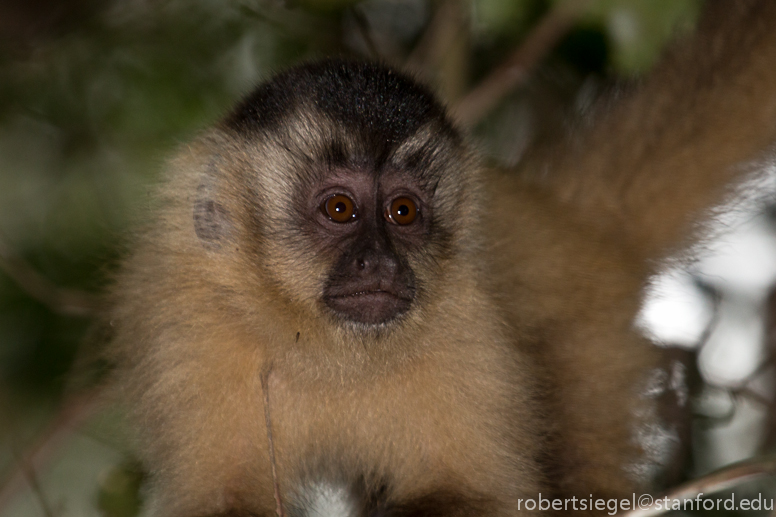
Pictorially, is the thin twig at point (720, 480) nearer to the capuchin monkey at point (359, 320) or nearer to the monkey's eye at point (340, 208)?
the capuchin monkey at point (359, 320)

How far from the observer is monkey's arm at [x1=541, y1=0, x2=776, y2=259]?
3.22 m

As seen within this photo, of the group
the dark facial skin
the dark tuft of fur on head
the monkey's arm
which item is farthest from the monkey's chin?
the monkey's arm

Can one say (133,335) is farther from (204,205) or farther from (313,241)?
(313,241)

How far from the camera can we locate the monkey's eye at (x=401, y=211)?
9.48ft

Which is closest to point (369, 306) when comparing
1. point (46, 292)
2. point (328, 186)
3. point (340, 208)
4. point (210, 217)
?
point (340, 208)

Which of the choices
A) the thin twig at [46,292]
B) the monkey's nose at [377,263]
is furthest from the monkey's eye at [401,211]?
the thin twig at [46,292]

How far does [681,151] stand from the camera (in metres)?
3.35

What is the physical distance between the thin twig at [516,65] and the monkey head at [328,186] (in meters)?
0.76

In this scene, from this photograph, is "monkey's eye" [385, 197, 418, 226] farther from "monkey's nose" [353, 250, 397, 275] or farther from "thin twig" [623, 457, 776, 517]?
"thin twig" [623, 457, 776, 517]

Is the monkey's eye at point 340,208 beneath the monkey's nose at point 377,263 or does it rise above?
above

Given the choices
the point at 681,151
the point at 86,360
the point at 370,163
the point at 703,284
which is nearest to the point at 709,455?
the point at 703,284

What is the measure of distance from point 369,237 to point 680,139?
5.27 ft

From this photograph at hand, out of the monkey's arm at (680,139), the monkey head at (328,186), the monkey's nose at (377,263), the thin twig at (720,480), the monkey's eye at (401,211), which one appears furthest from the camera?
the monkey's arm at (680,139)

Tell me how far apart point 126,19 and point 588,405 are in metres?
3.38
